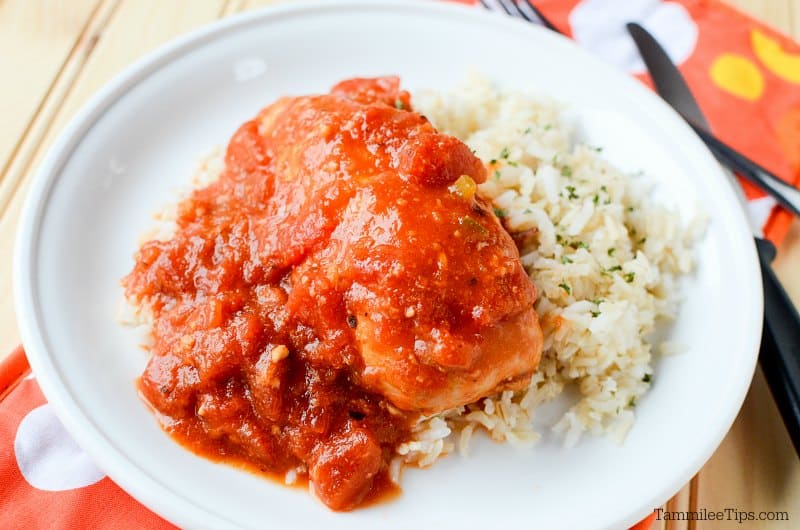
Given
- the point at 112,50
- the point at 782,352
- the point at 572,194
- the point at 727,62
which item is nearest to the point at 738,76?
the point at 727,62

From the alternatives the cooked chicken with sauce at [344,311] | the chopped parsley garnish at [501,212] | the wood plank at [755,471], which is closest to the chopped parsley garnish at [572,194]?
the chopped parsley garnish at [501,212]

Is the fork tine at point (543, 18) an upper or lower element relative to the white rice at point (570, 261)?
upper

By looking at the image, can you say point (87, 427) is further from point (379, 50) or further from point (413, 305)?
point (379, 50)

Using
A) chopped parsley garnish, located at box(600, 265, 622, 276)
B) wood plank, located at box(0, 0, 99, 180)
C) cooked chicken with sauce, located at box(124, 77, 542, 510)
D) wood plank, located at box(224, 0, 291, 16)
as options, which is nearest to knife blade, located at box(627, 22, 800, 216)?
chopped parsley garnish, located at box(600, 265, 622, 276)

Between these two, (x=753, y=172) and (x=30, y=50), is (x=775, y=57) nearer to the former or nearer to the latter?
(x=753, y=172)

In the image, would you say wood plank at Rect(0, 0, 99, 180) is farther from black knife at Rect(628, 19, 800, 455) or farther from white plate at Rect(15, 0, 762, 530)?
black knife at Rect(628, 19, 800, 455)

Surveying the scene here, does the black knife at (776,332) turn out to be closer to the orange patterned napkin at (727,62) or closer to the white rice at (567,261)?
the orange patterned napkin at (727,62)

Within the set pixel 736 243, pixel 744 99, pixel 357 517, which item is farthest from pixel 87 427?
pixel 744 99
